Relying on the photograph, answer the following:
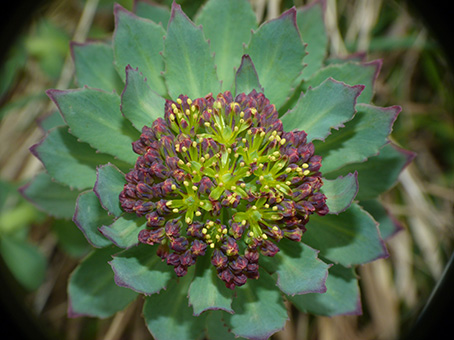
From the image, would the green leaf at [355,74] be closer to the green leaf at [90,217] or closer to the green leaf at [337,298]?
the green leaf at [337,298]

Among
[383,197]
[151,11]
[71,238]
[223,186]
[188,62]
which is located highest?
[151,11]

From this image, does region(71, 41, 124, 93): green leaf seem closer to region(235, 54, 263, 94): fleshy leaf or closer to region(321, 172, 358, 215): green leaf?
region(235, 54, 263, 94): fleshy leaf

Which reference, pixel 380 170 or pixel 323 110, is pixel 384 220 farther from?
pixel 323 110

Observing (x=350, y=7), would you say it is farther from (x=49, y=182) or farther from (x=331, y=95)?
(x=49, y=182)

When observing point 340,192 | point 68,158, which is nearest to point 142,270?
point 68,158

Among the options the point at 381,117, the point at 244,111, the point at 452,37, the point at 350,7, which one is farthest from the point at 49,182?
the point at 350,7

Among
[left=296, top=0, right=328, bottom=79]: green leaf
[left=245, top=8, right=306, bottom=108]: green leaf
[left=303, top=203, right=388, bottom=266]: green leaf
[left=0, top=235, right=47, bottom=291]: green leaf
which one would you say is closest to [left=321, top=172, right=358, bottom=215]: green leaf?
[left=303, top=203, right=388, bottom=266]: green leaf

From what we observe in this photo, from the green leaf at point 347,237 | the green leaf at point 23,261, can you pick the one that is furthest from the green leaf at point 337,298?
the green leaf at point 23,261
